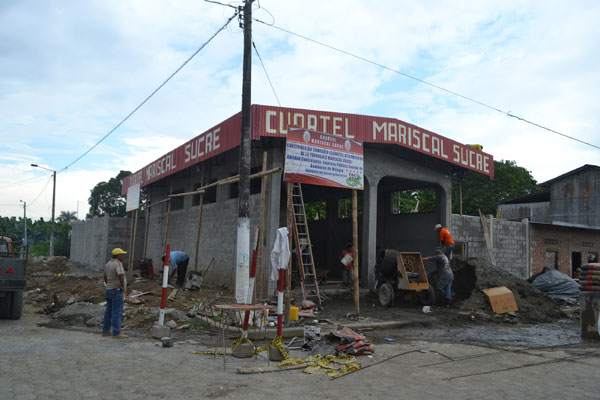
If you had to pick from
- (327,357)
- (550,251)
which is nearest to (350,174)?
(327,357)

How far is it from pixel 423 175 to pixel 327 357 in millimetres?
12447

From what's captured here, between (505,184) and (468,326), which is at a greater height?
(505,184)

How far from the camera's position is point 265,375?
614 centimetres

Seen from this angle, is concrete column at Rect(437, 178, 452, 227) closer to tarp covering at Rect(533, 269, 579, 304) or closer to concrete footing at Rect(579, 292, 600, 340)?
tarp covering at Rect(533, 269, 579, 304)

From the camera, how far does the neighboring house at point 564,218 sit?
76.1ft

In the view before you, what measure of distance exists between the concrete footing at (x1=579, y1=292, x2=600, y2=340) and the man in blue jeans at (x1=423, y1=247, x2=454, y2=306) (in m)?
3.58

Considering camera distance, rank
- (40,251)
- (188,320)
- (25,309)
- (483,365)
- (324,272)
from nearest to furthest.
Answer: (483,365) < (188,320) < (25,309) < (324,272) < (40,251)

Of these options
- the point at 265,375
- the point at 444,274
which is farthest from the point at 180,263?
the point at 265,375

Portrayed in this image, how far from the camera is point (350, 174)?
36.2 ft

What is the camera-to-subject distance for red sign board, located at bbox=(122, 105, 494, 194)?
13.6 meters

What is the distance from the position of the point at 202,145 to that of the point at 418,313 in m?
9.58

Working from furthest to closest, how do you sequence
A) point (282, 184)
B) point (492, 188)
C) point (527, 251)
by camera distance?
point (492, 188), point (527, 251), point (282, 184)

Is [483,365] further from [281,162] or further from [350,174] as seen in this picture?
[281,162]

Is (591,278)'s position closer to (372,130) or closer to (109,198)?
(372,130)
